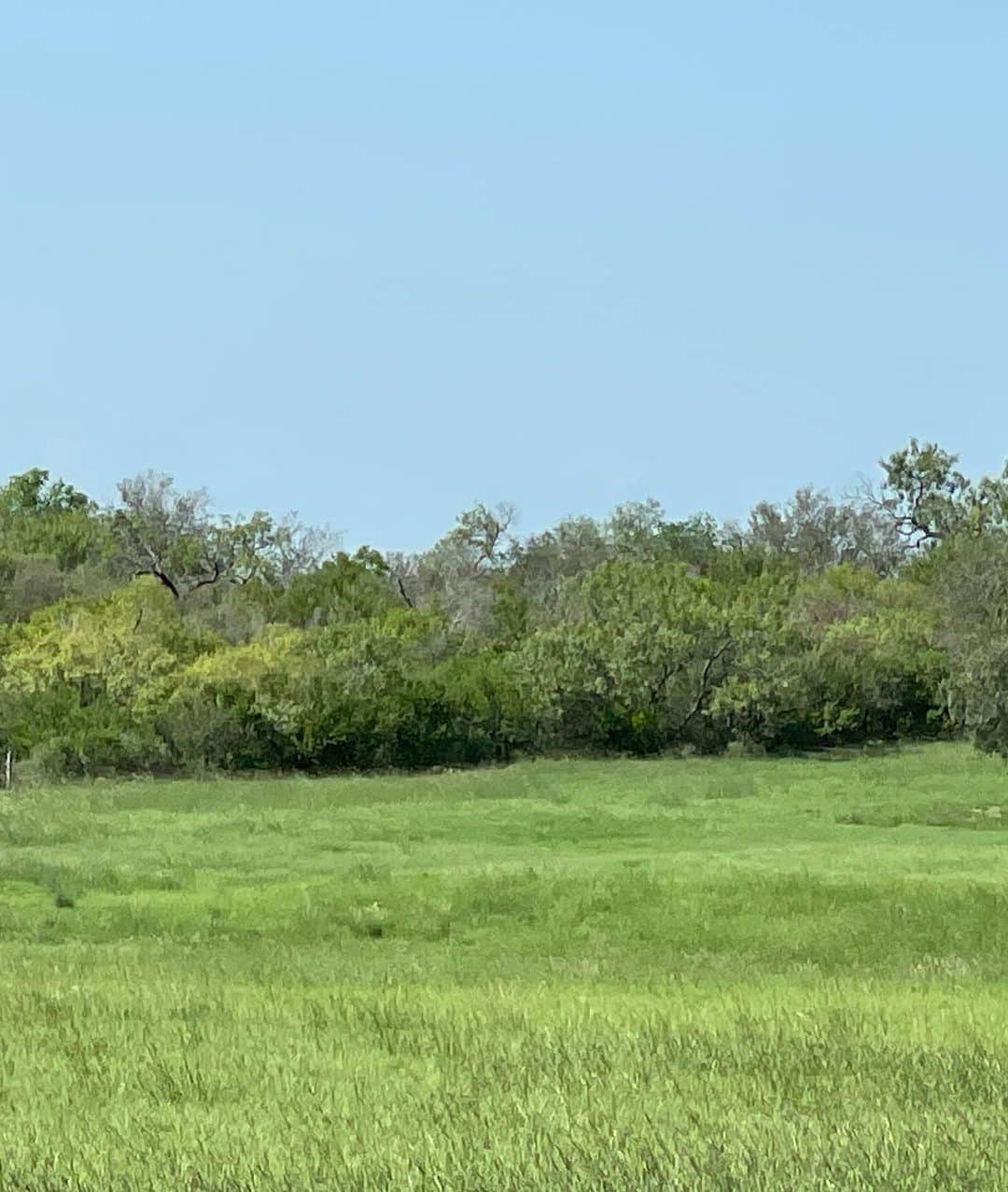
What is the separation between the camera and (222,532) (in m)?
95.8

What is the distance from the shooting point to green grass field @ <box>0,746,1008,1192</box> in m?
6.91

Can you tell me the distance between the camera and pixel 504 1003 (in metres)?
12.2

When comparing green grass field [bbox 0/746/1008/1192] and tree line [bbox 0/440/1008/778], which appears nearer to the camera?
green grass field [bbox 0/746/1008/1192]

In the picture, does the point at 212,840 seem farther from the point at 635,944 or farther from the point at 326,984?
the point at 326,984

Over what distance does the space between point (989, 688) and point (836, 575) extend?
29.5 m

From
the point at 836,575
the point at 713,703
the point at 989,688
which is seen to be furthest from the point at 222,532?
the point at 989,688

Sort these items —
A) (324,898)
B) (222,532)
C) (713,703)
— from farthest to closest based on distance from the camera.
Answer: (222,532) → (713,703) → (324,898)

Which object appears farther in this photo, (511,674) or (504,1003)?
(511,674)

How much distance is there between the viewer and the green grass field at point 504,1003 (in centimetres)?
691

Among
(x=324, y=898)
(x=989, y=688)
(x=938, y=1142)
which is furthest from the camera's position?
A: (x=989, y=688)

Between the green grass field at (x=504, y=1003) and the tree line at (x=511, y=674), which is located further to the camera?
the tree line at (x=511, y=674)

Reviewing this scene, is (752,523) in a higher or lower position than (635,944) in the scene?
higher

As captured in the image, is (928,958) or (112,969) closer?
(112,969)

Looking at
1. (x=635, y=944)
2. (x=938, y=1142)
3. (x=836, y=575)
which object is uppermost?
(x=836, y=575)
